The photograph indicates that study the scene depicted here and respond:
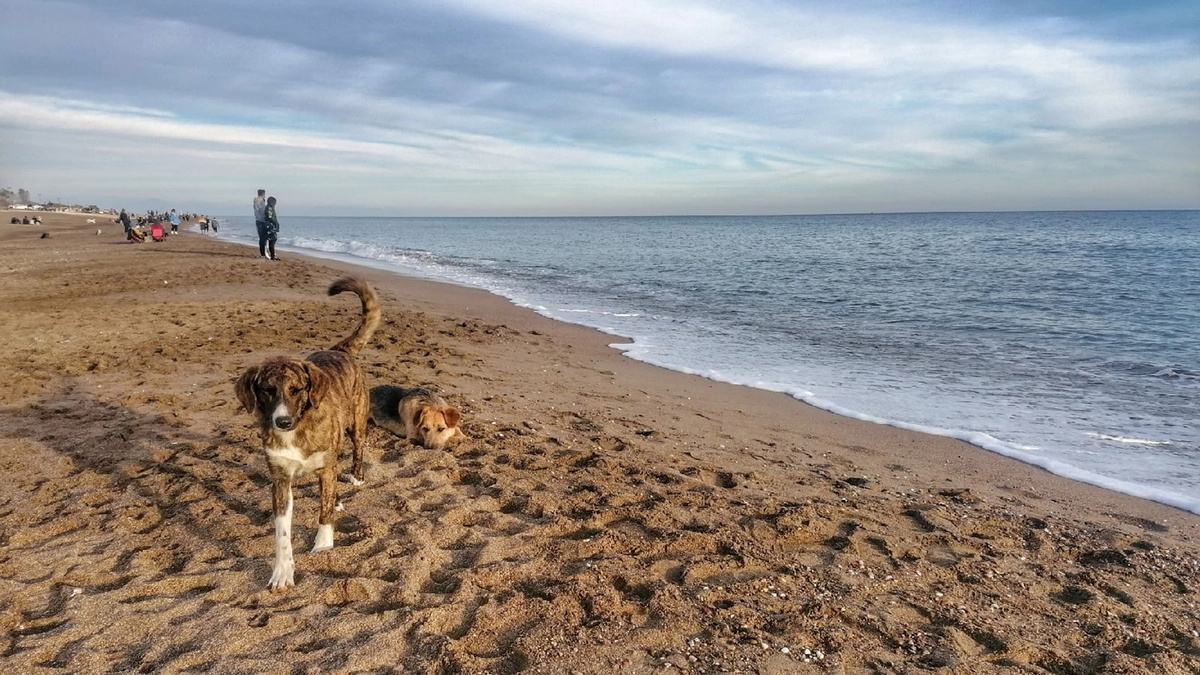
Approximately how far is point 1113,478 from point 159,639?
7246 millimetres

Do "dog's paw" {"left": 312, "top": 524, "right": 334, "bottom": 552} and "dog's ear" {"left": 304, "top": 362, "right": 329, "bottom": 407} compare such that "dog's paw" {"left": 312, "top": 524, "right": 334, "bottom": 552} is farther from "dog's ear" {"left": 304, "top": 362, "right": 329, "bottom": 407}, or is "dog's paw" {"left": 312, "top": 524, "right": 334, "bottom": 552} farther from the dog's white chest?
"dog's ear" {"left": 304, "top": 362, "right": 329, "bottom": 407}

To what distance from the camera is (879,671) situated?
10.3ft

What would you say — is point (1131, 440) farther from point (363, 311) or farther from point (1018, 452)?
point (363, 311)

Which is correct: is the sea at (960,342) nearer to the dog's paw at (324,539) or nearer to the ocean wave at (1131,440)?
the ocean wave at (1131,440)

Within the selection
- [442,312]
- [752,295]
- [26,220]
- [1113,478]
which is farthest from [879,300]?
[26,220]

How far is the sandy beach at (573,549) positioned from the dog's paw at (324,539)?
101 millimetres

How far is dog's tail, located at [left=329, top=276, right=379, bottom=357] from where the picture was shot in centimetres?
531

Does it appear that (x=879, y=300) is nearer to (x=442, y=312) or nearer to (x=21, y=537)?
(x=442, y=312)

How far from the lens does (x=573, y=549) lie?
4.17m

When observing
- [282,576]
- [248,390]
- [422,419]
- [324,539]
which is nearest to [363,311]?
[422,419]

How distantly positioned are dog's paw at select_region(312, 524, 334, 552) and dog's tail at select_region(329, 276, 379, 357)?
5.16ft

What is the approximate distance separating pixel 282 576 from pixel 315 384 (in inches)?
42.2

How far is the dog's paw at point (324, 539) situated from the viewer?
4137 mm

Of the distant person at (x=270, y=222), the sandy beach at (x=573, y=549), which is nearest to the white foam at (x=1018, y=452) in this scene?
the sandy beach at (x=573, y=549)
